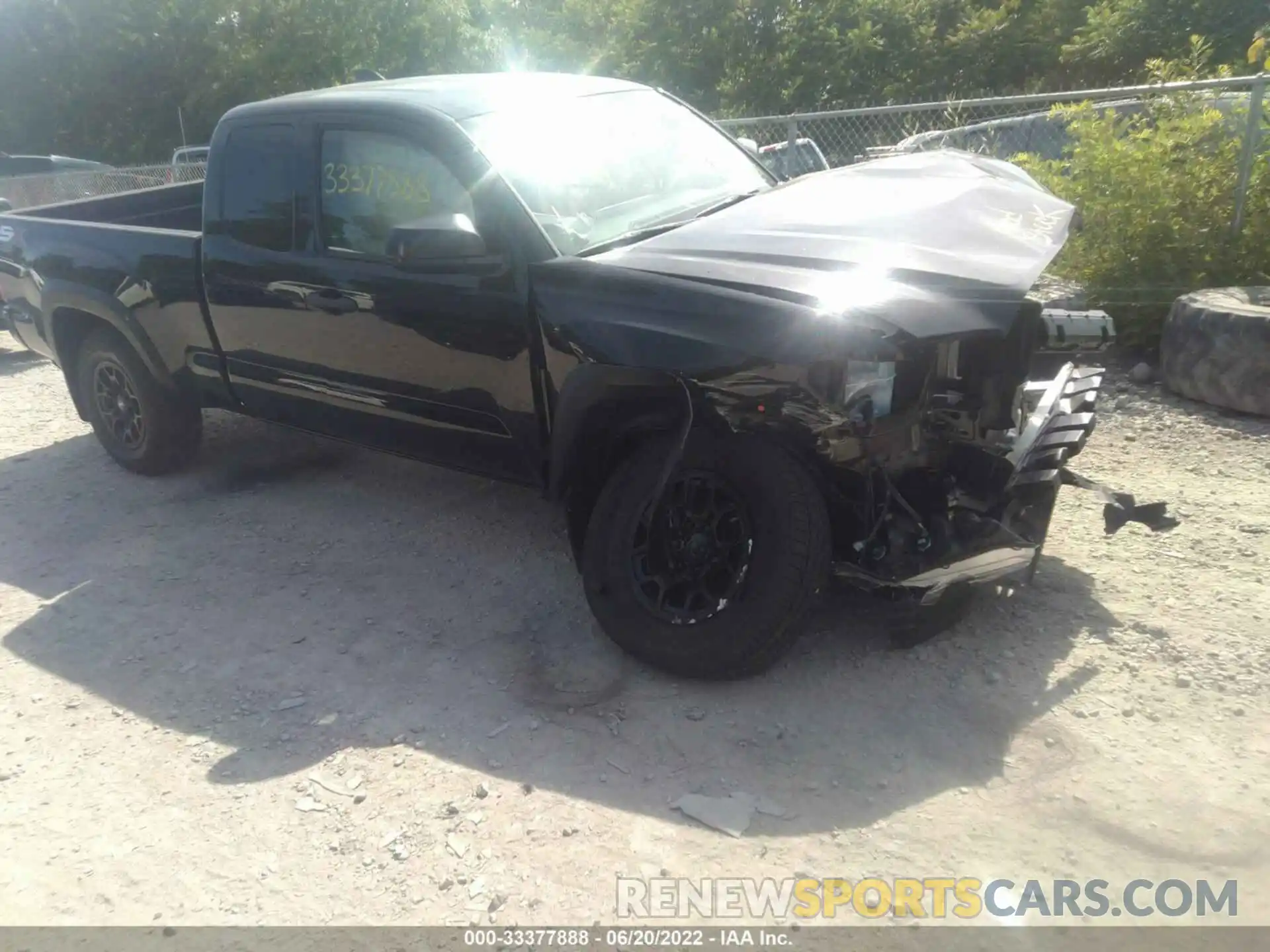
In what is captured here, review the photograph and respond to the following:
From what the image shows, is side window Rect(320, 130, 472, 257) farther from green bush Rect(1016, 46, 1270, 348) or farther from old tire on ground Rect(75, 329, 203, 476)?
green bush Rect(1016, 46, 1270, 348)

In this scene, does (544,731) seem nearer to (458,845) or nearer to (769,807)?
(458,845)

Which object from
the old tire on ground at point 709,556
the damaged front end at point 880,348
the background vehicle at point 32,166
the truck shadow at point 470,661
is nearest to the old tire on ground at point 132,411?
the truck shadow at point 470,661

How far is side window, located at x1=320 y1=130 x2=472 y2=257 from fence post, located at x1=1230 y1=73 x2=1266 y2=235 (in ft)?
15.5

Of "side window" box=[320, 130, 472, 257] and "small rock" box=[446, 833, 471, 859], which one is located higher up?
"side window" box=[320, 130, 472, 257]

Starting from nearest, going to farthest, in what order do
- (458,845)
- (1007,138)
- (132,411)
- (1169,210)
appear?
(458,845) < (132,411) < (1169,210) < (1007,138)

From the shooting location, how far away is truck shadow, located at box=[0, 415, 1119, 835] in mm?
3139

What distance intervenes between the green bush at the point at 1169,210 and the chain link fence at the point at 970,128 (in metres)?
0.08

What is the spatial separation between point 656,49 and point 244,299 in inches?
639

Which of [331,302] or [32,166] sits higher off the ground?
[32,166]

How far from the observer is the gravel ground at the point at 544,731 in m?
2.74

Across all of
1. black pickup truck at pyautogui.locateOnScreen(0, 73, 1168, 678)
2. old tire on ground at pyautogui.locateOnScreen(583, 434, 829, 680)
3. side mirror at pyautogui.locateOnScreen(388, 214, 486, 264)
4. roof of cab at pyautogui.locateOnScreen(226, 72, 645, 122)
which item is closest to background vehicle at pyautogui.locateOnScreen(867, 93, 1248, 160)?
black pickup truck at pyautogui.locateOnScreen(0, 73, 1168, 678)

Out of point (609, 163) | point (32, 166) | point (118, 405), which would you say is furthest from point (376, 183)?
point (32, 166)

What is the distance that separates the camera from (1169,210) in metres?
6.19

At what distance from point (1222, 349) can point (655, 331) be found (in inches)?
140
